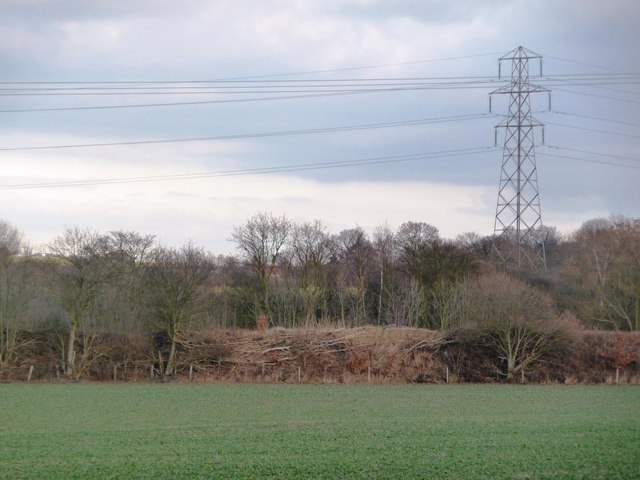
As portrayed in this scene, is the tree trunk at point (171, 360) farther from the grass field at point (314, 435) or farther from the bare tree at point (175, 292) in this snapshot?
the grass field at point (314, 435)

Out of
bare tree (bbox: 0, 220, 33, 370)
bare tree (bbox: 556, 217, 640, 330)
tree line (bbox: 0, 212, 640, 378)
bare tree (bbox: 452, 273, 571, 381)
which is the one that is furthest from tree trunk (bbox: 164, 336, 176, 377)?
bare tree (bbox: 556, 217, 640, 330)

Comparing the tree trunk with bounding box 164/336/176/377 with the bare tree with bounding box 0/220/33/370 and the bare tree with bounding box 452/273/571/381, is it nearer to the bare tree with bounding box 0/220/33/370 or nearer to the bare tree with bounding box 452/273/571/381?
the bare tree with bounding box 0/220/33/370

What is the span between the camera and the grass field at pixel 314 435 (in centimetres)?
1644

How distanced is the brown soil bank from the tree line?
1.57 feet

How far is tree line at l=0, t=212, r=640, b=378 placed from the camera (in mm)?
48750

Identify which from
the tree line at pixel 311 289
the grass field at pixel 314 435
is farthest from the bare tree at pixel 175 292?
the grass field at pixel 314 435

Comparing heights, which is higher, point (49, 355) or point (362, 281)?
point (362, 281)

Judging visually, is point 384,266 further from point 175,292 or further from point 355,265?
point 175,292

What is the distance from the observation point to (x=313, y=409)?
1198 inches

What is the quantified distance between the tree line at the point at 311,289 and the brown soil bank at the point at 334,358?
479 millimetres

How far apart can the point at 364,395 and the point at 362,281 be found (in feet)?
110

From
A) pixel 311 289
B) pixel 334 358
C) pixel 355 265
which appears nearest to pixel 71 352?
pixel 334 358

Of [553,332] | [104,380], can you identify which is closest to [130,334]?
[104,380]

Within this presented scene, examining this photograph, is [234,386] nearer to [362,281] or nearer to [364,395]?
[364,395]
